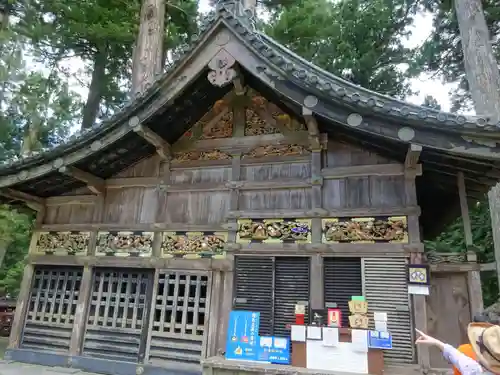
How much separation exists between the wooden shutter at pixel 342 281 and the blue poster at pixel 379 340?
21.5 inches

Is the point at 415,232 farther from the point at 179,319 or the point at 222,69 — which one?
the point at 179,319

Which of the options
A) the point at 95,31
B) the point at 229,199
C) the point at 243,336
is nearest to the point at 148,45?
the point at 95,31

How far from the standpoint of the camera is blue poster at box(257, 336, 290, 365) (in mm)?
5062

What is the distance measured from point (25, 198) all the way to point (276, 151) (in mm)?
4781

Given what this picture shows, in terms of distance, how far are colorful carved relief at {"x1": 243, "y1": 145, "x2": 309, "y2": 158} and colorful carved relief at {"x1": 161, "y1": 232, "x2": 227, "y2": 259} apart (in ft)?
4.55

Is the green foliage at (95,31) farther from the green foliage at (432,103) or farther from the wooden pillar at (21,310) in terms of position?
the green foliage at (432,103)

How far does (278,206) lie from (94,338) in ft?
12.4

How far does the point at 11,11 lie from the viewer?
11359mm

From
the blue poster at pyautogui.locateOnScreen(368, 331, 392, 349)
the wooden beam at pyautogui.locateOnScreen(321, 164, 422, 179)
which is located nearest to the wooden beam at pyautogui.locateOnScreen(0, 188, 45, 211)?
the wooden beam at pyautogui.locateOnScreen(321, 164, 422, 179)

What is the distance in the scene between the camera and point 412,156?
500cm

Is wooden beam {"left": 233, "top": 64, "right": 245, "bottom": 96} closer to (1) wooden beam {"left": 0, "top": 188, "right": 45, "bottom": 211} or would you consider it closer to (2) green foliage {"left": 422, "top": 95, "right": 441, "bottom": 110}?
(2) green foliage {"left": 422, "top": 95, "right": 441, "bottom": 110}

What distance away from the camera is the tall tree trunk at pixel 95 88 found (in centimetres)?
1399

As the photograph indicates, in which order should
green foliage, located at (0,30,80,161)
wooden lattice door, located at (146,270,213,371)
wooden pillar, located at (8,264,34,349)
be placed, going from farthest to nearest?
green foliage, located at (0,30,80,161) → wooden pillar, located at (8,264,34,349) → wooden lattice door, located at (146,270,213,371)

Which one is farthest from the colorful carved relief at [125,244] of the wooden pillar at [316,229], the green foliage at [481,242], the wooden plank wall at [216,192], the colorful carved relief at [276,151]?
the green foliage at [481,242]
